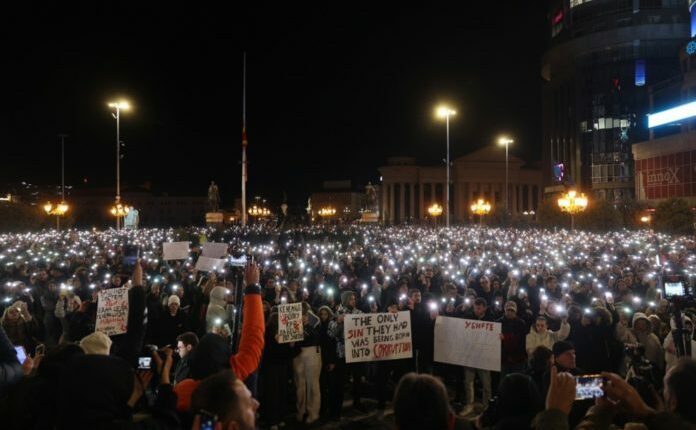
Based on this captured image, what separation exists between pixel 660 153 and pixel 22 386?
205 feet

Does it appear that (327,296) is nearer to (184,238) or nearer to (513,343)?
(513,343)

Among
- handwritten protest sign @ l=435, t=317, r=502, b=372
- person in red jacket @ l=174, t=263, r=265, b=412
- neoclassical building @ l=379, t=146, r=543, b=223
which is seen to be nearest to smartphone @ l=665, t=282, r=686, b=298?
handwritten protest sign @ l=435, t=317, r=502, b=372

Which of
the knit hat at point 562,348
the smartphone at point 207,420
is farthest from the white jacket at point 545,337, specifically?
the smartphone at point 207,420

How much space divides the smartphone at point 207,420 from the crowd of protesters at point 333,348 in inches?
0.4

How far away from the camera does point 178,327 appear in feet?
29.9

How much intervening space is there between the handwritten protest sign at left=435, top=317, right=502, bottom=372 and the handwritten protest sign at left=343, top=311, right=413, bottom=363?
54 cm

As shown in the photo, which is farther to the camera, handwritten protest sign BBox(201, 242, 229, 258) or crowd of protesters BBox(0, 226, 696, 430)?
handwritten protest sign BBox(201, 242, 229, 258)

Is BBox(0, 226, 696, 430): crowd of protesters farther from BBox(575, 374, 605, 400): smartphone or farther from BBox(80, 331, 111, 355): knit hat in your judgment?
BBox(575, 374, 605, 400): smartphone

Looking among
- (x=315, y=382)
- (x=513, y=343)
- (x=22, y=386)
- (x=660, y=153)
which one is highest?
(x=660, y=153)

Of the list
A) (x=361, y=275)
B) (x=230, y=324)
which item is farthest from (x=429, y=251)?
(x=230, y=324)

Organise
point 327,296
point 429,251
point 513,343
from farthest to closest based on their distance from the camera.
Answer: point 429,251 → point 327,296 → point 513,343

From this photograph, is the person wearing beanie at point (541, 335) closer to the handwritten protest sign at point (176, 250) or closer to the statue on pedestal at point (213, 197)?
the handwritten protest sign at point (176, 250)

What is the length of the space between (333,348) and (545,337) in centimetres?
303

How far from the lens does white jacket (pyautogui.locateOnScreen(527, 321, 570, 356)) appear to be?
812cm
